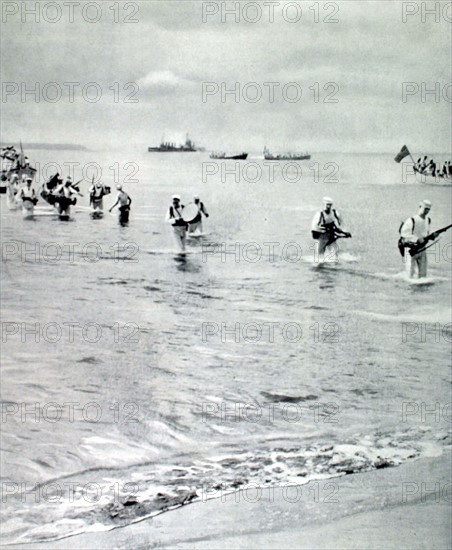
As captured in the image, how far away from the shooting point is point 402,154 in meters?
4.36

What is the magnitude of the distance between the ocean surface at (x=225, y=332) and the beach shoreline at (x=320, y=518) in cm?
10

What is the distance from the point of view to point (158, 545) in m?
4.20

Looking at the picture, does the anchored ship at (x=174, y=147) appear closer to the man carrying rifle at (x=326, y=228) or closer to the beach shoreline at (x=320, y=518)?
the man carrying rifle at (x=326, y=228)

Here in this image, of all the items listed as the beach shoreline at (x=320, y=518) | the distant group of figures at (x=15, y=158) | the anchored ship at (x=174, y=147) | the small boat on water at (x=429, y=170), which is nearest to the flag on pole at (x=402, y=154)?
the small boat on water at (x=429, y=170)

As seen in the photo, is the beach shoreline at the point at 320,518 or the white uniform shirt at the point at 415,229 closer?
the beach shoreline at the point at 320,518

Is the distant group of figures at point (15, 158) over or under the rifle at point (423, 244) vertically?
over

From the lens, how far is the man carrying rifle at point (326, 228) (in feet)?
14.3

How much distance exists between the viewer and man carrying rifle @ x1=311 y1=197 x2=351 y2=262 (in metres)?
4.36

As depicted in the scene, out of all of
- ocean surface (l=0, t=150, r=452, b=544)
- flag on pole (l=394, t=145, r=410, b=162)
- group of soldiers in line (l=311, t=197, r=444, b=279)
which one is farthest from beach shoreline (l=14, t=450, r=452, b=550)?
flag on pole (l=394, t=145, r=410, b=162)

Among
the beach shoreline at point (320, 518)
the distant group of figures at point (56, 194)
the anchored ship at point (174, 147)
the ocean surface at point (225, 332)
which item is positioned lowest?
the beach shoreline at point (320, 518)

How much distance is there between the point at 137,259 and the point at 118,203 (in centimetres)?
33

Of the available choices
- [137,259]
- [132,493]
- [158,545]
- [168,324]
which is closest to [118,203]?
[137,259]

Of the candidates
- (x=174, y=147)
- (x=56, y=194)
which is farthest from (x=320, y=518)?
(x=56, y=194)

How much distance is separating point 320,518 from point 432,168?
6.62ft
